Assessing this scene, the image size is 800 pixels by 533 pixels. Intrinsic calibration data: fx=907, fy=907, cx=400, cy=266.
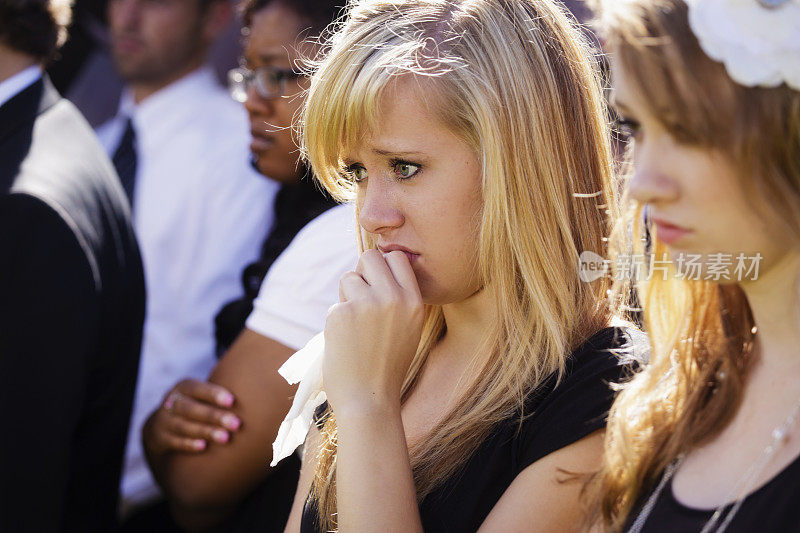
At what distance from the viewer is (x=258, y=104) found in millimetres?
2852

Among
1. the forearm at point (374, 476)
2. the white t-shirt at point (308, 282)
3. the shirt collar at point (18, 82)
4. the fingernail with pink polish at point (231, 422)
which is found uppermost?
the forearm at point (374, 476)

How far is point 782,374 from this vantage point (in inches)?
50.1

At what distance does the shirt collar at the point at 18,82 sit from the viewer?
8.41ft

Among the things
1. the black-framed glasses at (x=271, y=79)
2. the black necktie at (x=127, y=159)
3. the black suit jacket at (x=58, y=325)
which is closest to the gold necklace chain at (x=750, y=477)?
the black suit jacket at (x=58, y=325)

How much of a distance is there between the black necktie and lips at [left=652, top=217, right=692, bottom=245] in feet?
9.68

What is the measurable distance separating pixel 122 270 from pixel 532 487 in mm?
1536

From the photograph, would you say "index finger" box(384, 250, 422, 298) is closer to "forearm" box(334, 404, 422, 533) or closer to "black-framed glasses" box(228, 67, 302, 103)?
"forearm" box(334, 404, 422, 533)

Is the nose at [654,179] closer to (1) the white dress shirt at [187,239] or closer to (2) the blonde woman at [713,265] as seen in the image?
(2) the blonde woman at [713,265]

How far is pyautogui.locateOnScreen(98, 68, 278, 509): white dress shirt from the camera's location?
129 inches

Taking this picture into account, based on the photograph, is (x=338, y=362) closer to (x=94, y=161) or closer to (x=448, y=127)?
(x=448, y=127)

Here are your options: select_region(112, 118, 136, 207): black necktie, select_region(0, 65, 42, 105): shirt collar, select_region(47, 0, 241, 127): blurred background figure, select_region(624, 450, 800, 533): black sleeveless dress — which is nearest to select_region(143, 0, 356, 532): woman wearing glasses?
select_region(0, 65, 42, 105): shirt collar

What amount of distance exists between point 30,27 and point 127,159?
1287 mm

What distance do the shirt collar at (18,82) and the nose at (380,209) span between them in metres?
1.38

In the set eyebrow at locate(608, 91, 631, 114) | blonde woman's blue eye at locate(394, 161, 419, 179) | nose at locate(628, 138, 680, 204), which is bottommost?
blonde woman's blue eye at locate(394, 161, 419, 179)
